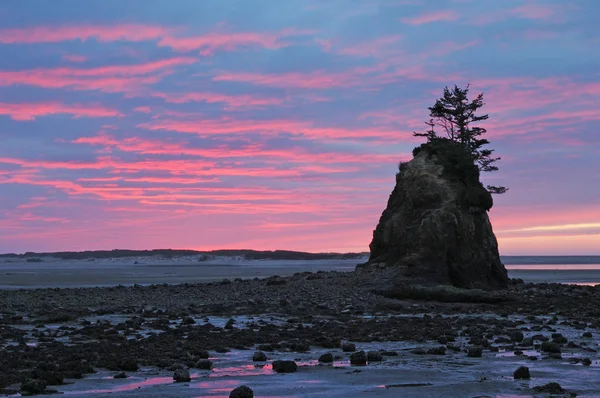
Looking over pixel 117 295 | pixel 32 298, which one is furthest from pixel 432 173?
pixel 32 298

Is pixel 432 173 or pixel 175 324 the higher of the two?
pixel 432 173

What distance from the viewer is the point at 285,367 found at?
15.5 metres

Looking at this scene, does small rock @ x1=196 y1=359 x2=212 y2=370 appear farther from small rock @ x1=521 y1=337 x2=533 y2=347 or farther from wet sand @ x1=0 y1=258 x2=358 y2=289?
wet sand @ x1=0 y1=258 x2=358 y2=289

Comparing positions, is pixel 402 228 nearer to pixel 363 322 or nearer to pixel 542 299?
pixel 542 299

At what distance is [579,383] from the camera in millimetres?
14125

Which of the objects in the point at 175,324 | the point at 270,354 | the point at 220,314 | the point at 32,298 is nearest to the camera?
the point at 270,354

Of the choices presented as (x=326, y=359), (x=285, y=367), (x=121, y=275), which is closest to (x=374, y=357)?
(x=326, y=359)

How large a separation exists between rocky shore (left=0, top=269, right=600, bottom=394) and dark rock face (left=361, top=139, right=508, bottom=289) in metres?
2.22

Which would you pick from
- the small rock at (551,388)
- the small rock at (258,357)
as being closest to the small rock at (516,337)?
the small rock at (551,388)

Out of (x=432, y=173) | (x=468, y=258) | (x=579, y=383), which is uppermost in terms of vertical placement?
(x=432, y=173)

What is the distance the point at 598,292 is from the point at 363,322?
2490cm

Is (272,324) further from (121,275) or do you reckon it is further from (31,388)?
(121,275)

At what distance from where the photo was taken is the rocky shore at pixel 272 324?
56.2 ft

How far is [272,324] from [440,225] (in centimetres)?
2018
